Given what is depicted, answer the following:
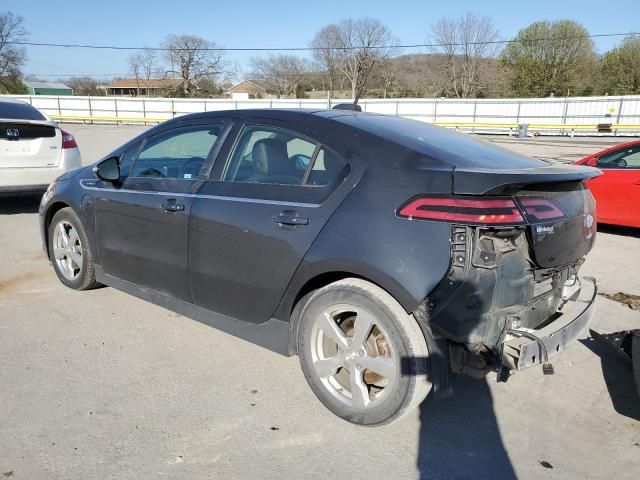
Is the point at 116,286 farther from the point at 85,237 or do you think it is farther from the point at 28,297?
the point at 28,297

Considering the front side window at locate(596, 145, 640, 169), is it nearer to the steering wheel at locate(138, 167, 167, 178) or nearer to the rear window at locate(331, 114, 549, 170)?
the rear window at locate(331, 114, 549, 170)

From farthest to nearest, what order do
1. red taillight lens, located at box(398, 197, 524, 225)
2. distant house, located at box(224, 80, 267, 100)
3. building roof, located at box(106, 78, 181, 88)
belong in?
distant house, located at box(224, 80, 267, 100) → building roof, located at box(106, 78, 181, 88) → red taillight lens, located at box(398, 197, 524, 225)

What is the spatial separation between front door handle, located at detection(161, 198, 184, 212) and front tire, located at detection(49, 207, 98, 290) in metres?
1.18

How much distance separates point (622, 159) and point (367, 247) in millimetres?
5734

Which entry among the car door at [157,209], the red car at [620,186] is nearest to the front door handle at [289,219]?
the car door at [157,209]

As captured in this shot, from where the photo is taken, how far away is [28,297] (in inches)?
180

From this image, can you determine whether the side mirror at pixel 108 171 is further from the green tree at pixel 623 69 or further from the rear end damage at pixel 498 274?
the green tree at pixel 623 69

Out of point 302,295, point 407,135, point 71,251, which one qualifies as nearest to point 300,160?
point 407,135

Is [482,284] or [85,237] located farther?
[85,237]

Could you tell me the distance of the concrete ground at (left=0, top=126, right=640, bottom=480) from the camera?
8.23 feet

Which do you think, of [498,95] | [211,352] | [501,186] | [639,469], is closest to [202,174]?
[211,352]

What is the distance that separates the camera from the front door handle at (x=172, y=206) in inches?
135

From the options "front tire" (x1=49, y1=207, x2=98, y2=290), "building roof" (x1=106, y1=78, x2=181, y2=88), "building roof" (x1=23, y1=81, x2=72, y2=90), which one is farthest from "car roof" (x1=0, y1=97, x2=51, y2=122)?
"building roof" (x1=23, y1=81, x2=72, y2=90)

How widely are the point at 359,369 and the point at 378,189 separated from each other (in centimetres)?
95
